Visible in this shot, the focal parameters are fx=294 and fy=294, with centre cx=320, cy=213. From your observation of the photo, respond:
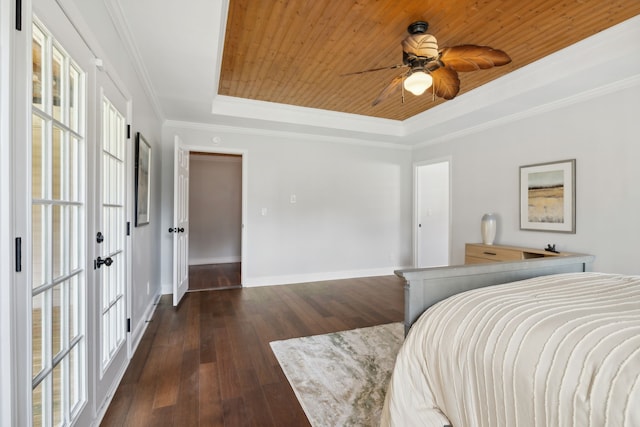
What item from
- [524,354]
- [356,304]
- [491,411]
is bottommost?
[356,304]

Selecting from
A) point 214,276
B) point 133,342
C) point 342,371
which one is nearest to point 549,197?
point 342,371

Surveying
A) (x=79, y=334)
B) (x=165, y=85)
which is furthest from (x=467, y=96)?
(x=79, y=334)

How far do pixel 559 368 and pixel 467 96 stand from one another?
3575 millimetres

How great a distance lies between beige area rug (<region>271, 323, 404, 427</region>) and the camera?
1.68m

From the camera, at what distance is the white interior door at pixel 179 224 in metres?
3.38

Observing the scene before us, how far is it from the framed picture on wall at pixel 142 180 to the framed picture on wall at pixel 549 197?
164 inches

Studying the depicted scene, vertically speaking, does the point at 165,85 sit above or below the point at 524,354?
above

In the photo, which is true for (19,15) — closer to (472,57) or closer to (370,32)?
(370,32)

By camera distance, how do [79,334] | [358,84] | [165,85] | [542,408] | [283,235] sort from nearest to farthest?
[542,408]
[79,334]
[165,85]
[358,84]
[283,235]

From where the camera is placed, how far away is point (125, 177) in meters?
2.22

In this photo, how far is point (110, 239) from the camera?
1919mm

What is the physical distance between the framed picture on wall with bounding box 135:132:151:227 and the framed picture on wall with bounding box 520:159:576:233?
4.18 meters

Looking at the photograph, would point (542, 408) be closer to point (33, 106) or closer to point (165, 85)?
point (33, 106)

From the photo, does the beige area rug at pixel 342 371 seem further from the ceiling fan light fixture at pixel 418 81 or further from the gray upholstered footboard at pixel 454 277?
the ceiling fan light fixture at pixel 418 81
